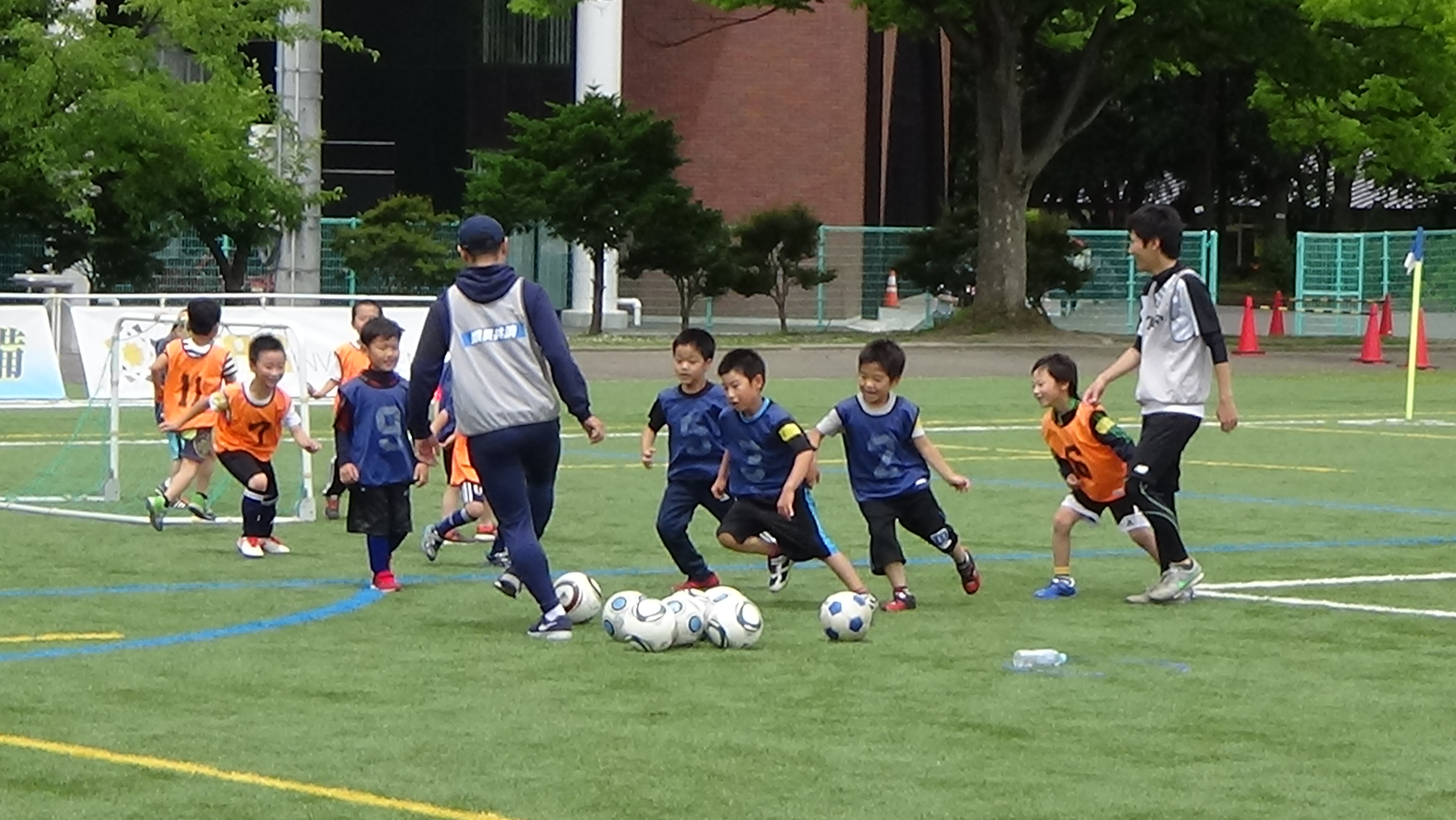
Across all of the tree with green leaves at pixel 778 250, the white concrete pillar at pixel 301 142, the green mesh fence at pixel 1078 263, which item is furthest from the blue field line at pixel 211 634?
the green mesh fence at pixel 1078 263

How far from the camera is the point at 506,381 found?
9.85m

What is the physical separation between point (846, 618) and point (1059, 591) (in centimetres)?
202

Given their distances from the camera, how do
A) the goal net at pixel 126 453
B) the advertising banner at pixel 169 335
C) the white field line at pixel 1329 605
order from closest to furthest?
the white field line at pixel 1329 605 → the goal net at pixel 126 453 → the advertising banner at pixel 169 335

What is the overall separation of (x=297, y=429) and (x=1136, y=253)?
4973 millimetres

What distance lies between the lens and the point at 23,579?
11945 millimetres

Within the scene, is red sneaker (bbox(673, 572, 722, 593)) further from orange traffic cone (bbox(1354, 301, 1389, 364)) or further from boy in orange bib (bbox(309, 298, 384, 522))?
orange traffic cone (bbox(1354, 301, 1389, 364))

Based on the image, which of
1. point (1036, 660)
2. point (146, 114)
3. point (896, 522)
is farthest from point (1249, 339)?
point (1036, 660)

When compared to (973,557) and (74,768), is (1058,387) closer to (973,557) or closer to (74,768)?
(973,557)

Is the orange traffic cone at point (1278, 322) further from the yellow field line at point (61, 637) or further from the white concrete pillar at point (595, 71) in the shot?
the yellow field line at point (61, 637)

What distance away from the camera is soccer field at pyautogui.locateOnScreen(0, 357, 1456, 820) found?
6.93 metres

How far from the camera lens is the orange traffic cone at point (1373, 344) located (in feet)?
112

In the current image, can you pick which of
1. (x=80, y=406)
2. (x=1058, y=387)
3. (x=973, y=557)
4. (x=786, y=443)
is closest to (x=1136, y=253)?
(x=1058, y=387)

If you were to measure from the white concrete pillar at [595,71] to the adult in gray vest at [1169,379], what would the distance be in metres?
34.6

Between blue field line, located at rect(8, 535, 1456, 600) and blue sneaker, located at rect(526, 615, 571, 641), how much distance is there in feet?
3.96
